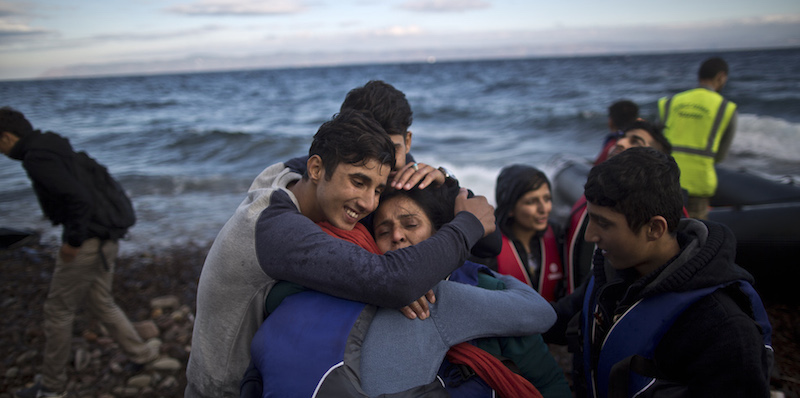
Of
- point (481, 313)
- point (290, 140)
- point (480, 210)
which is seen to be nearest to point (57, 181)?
point (480, 210)

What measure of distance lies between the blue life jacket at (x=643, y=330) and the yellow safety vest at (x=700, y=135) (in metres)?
4.27

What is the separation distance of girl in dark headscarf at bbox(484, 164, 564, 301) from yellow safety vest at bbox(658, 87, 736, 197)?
2.77m

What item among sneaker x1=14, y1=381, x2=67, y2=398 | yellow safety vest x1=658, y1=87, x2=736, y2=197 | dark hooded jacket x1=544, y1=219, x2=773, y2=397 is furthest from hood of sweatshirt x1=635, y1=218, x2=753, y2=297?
sneaker x1=14, y1=381, x2=67, y2=398

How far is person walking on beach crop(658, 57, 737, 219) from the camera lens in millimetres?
5684

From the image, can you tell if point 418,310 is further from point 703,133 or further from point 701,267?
point 703,133

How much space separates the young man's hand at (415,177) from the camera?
2.40 metres

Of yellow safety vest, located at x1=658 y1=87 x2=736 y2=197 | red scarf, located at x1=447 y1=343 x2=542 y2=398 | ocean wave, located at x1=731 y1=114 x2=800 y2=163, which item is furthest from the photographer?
ocean wave, located at x1=731 y1=114 x2=800 y2=163

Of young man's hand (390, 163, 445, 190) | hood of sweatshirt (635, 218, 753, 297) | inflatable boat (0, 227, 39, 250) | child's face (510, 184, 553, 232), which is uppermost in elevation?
young man's hand (390, 163, 445, 190)

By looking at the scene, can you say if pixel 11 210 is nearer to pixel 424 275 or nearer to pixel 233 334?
pixel 233 334

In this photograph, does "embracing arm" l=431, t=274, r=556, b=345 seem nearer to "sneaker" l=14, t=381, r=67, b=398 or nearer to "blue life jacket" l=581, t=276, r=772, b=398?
"blue life jacket" l=581, t=276, r=772, b=398

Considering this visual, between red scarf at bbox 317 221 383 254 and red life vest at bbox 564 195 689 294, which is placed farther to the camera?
red life vest at bbox 564 195 689 294

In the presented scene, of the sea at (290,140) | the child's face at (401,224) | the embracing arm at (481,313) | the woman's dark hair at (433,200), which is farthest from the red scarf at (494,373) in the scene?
the sea at (290,140)

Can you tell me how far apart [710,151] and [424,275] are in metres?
5.33

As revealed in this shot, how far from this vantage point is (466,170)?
13.3 metres
